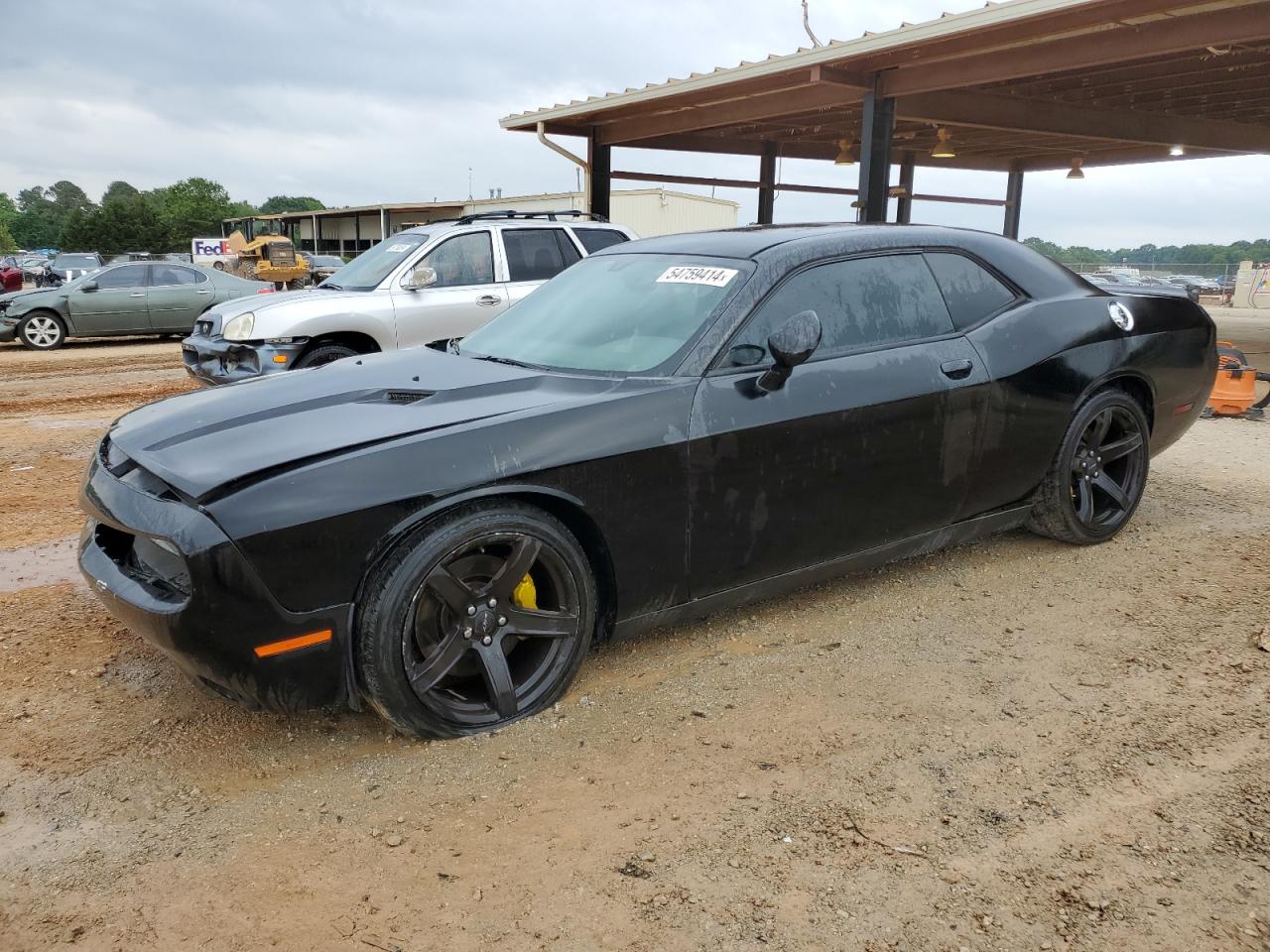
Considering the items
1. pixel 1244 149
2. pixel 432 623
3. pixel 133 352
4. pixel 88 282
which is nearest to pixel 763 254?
pixel 432 623

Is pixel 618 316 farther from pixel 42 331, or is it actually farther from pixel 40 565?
pixel 42 331

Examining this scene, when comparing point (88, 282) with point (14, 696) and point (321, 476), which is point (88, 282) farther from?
point (321, 476)

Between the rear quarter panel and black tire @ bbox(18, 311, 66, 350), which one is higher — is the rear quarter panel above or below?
above

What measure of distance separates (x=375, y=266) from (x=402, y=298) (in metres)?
0.62

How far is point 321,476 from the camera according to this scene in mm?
2629

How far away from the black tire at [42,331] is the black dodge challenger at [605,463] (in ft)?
43.9

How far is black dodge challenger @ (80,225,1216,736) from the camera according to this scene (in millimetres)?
2629

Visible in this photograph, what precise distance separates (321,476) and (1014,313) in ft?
9.94

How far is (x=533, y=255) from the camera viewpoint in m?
8.66

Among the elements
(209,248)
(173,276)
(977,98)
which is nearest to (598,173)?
(977,98)

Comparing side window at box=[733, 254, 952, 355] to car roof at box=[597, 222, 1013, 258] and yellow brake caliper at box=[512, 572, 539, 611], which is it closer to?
car roof at box=[597, 222, 1013, 258]

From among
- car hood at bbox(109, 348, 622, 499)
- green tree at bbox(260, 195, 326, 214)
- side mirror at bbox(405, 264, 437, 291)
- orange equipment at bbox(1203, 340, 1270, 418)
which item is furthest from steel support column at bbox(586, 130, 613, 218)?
green tree at bbox(260, 195, 326, 214)

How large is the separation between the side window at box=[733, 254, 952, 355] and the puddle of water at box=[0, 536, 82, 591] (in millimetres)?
3223

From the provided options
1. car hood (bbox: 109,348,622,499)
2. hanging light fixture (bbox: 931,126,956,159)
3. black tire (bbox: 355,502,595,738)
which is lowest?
black tire (bbox: 355,502,595,738)
